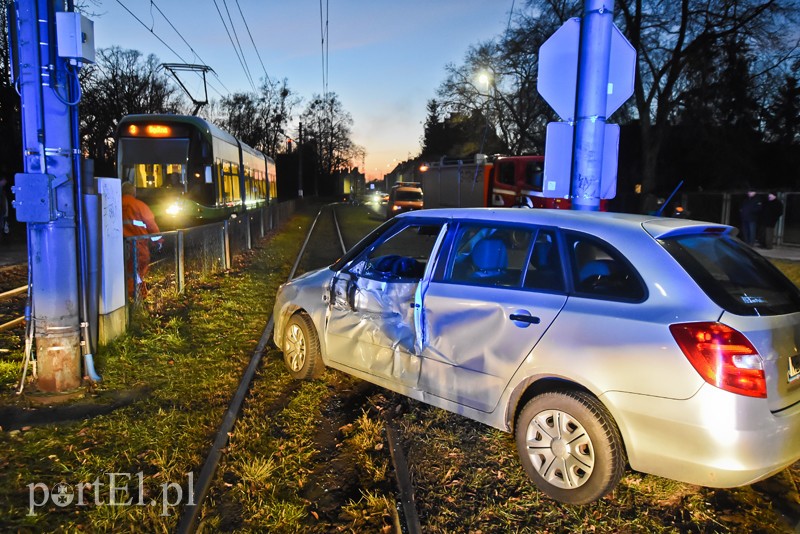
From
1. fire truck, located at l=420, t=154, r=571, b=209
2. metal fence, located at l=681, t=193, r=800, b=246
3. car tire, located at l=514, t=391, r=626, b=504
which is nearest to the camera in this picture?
car tire, located at l=514, t=391, r=626, b=504

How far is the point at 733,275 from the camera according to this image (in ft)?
11.1

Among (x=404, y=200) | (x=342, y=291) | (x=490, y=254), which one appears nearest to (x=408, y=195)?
(x=404, y=200)

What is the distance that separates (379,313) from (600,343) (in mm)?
1876

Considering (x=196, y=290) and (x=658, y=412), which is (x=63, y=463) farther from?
(x=196, y=290)

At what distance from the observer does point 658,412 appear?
3021mm

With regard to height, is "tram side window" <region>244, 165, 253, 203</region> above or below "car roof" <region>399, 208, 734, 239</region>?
above

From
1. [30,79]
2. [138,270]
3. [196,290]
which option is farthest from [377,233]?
[196,290]

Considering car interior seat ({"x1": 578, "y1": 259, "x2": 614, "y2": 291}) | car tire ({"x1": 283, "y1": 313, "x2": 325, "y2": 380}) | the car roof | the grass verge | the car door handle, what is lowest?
the grass verge

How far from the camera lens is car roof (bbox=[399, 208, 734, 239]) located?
137 inches

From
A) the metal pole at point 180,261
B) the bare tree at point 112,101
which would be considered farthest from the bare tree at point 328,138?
the metal pole at point 180,261

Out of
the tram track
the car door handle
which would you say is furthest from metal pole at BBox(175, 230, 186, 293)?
the car door handle

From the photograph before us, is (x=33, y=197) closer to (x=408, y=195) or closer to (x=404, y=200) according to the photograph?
(x=404, y=200)

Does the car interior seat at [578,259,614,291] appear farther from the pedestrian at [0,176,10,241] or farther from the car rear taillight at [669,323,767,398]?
the pedestrian at [0,176,10,241]

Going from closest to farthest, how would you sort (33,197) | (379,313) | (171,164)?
(379,313)
(33,197)
(171,164)
